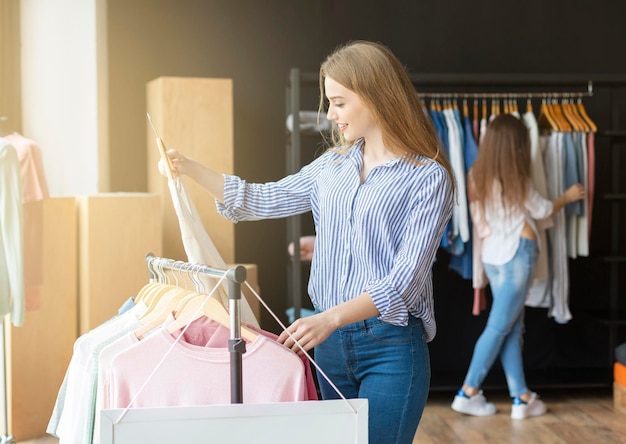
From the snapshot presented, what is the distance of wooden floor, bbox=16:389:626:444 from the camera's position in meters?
4.41

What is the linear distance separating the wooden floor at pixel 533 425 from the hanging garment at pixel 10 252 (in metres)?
1.04

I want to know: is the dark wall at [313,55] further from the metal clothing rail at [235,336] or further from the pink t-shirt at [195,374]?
the metal clothing rail at [235,336]

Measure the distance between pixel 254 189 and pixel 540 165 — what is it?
3.03 meters

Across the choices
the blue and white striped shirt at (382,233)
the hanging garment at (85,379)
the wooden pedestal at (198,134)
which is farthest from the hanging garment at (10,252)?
the blue and white striped shirt at (382,233)

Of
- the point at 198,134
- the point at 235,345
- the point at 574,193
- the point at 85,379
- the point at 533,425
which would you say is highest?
the point at 198,134

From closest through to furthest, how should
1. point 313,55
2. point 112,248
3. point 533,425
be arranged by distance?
point 112,248 → point 533,425 → point 313,55

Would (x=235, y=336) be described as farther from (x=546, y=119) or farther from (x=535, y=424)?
(x=546, y=119)

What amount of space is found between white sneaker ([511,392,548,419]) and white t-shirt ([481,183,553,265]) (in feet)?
2.51

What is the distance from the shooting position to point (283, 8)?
5.73m

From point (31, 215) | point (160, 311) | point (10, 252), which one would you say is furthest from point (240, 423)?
point (31, 215)

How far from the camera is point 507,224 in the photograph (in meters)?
4.73

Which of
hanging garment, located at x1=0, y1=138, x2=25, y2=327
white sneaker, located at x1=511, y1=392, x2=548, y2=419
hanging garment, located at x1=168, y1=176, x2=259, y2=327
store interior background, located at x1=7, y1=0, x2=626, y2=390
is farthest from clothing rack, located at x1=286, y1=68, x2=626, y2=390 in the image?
hanging garment, located at x1=168, y1=176, x2=259, y2=327

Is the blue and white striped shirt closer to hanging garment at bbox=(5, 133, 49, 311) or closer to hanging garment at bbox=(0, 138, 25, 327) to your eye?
hanging garment at bbox=(0, 138, 25, 327)

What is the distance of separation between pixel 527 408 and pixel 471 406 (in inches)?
11.5
